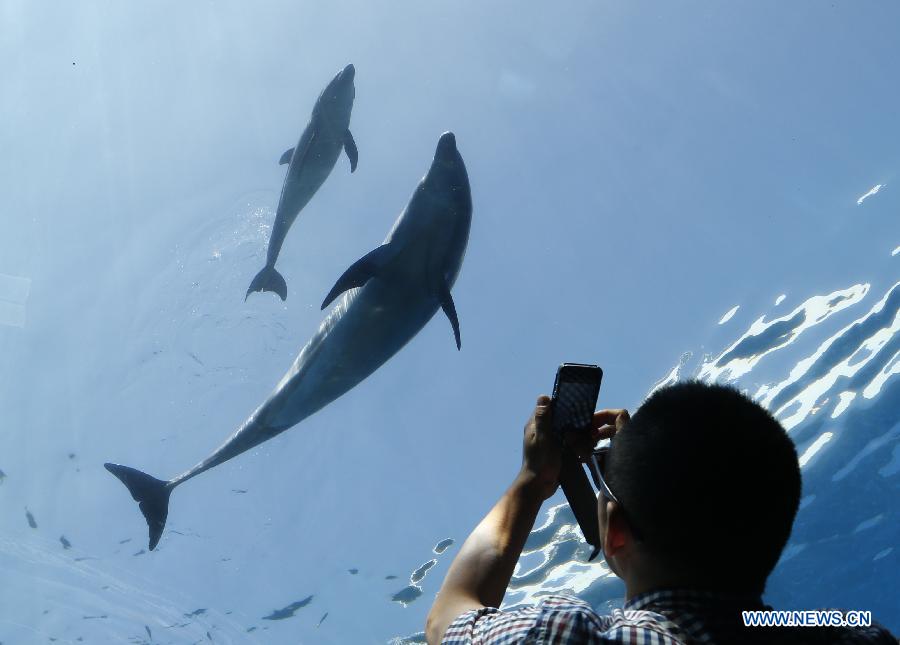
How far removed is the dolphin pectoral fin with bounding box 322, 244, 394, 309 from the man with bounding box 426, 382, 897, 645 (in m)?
5.78

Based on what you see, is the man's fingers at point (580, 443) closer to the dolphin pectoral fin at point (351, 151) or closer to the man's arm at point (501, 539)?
the man's arm at point (501, 539)

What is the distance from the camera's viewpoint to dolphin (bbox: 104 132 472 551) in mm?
7805

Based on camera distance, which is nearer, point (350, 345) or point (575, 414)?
point (575, 414)

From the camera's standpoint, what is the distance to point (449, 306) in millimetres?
7672

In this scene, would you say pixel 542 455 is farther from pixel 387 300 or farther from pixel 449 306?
pixel 387 300

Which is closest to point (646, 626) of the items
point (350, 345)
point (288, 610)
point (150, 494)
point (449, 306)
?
point (449, 306)

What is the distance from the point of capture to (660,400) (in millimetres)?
1762

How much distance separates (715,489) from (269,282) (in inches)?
418

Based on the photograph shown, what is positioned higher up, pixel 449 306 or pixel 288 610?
pixel 449 306

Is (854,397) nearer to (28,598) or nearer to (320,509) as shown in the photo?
(320,509)

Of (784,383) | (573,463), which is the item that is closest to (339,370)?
(573,463)

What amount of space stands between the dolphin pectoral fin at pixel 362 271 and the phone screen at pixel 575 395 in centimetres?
550

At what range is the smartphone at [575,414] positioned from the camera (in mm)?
1923

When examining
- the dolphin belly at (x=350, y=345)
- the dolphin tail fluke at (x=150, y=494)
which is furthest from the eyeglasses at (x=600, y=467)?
the dolphin tail fluke at (x=150, y=494)
